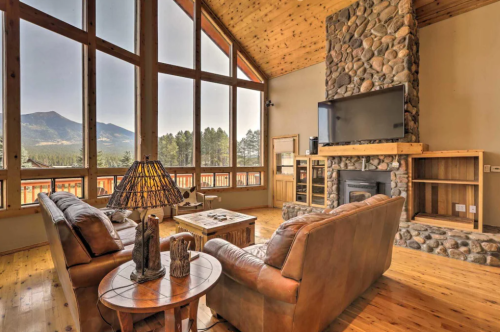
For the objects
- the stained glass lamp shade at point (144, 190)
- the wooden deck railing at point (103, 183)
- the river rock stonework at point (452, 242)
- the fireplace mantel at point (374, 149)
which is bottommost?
the river rock stonework at point (452, 242)

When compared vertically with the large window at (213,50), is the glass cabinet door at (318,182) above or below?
below

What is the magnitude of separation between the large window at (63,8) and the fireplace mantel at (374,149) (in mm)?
4843

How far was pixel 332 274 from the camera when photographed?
164cm

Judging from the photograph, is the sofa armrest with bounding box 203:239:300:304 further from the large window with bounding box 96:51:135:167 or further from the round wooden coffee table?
the large window with bounding box 96:51:135:167

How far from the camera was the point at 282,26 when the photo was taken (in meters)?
5.55

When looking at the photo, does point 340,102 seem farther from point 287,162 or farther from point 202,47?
point 202,47

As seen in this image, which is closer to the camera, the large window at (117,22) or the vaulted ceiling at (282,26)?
the large window at (117,22)

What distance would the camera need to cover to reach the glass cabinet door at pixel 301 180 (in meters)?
5.61

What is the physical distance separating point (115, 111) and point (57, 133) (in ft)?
3.45

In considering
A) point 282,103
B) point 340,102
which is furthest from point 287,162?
point 340,102

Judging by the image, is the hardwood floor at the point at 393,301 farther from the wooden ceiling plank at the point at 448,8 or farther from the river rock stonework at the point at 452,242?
the wooden ceiling plank at the point at 448,8

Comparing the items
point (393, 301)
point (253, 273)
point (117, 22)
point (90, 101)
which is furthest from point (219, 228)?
point (117, 22)

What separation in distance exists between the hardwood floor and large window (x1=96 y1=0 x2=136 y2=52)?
3.88 metres

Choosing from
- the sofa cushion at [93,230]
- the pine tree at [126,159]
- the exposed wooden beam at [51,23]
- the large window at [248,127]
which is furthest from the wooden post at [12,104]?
the large window at [248,127]
